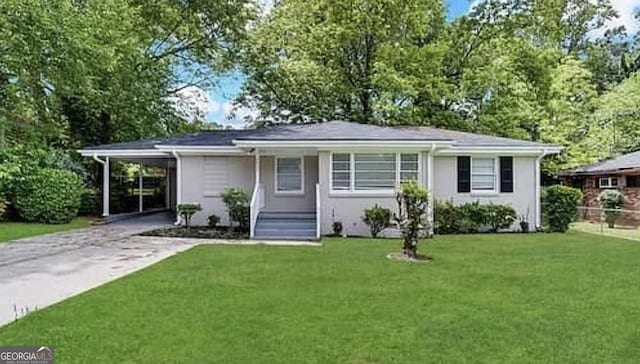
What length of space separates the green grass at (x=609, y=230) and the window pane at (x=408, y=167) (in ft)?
20.3

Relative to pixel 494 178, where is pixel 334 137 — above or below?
above

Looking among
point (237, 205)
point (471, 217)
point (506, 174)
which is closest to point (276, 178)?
point (237, 205)

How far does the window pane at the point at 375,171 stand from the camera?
16844 mm

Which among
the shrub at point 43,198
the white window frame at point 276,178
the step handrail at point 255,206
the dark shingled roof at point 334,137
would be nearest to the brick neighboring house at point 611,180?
the dark shingled roof at point 334,137

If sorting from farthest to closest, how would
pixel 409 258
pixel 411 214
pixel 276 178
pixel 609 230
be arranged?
pixel 609 230 < pixel 276 178 < pixel 411 214 < pixel 409 258

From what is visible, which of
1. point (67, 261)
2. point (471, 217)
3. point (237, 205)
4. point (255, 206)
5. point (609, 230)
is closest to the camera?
point (67, 261)

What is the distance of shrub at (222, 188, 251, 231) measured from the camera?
16.7 m

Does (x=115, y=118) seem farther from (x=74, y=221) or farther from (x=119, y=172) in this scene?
(x=74, y=221)

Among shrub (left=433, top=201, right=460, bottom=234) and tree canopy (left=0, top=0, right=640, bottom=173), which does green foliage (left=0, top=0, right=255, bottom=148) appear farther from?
shrub (left=433, top=201, right=460, bottom=234)

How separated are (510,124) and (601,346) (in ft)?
76.6

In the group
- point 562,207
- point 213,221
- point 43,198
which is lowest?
point 213,221

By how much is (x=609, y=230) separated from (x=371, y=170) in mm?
8619

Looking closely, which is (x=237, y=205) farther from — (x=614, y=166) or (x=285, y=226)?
(x=614, y=166)

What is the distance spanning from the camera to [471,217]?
58.7 ft
